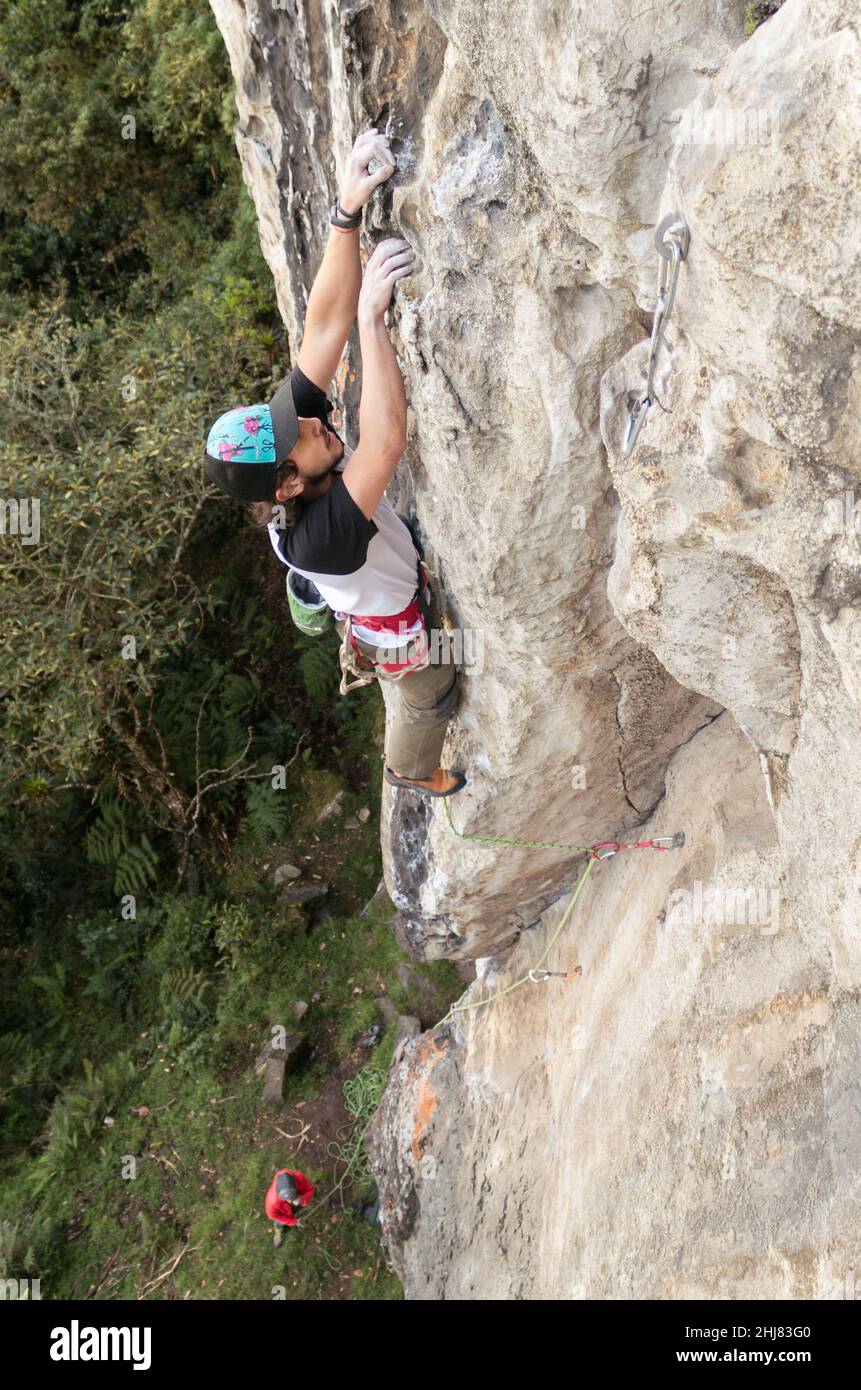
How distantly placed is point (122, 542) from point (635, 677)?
5.05 m

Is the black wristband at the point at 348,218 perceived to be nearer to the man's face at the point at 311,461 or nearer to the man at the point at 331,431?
the man at the point at 331,431

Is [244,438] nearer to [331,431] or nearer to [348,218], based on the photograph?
[331,431]

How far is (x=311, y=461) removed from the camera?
358 centimetres

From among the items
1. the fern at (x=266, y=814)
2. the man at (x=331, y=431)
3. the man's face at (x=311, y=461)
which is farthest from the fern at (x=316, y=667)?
the man's face at (x=311, y=461)

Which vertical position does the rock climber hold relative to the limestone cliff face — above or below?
below

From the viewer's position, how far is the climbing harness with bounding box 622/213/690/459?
2422 millimetres

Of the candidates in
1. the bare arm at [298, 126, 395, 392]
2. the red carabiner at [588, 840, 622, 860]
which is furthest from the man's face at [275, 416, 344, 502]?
the red carabiner at [588, 840, 622, 860]

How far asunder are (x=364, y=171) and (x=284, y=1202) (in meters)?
6.81

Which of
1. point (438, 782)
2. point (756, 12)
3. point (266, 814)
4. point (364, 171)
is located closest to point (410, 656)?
point (438, 782)

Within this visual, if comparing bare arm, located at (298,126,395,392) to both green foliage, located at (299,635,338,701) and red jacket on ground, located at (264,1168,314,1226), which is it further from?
green foliage, located at (299,635,338,701)

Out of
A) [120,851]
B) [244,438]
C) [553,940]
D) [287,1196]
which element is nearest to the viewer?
[244,438]

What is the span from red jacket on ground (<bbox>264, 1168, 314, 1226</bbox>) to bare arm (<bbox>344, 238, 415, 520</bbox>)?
5.77 m
